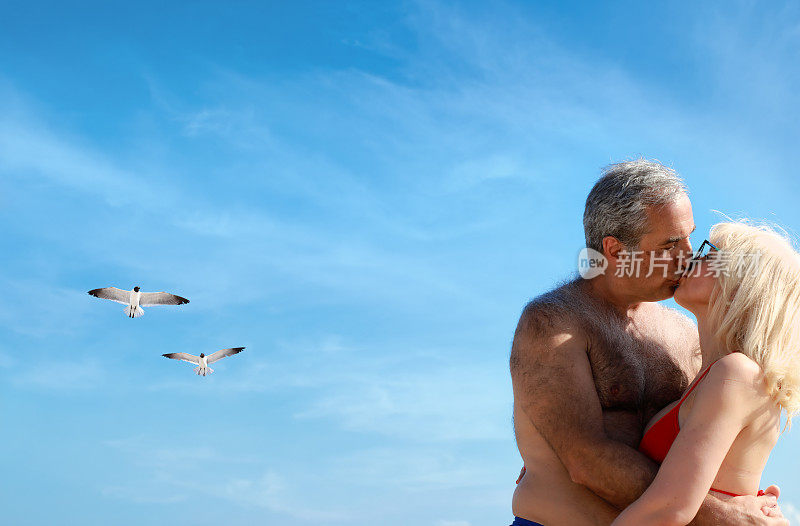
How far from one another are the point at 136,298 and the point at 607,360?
53.2 feet

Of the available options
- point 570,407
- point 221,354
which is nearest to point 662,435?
point 570,407

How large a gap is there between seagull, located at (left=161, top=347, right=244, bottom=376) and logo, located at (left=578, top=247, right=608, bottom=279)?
1669 cm

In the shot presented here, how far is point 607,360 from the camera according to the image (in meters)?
6.07

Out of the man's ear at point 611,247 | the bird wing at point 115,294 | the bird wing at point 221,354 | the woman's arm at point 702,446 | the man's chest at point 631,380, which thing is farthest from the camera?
the bird wing at point 221,354

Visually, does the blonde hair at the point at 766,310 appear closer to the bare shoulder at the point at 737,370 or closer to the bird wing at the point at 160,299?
the bare shoulder at the point at 737,370

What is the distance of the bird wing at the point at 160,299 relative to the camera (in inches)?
776

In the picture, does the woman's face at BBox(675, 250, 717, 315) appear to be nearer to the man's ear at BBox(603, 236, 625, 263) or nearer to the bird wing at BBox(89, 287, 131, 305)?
the man's ear at BBox(603, 236, 625, 263)

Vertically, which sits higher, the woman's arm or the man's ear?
the man's ear

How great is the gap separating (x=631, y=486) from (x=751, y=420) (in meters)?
0.92

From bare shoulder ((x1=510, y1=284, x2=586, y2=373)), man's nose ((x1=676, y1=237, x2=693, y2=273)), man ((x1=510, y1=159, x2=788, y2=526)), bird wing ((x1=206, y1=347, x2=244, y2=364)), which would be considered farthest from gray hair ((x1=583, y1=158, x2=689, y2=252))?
bird wing ((x1=206, y1=347, x2=244, y2=364))

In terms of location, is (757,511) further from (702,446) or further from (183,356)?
(183,356)

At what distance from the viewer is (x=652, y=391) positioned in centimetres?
614

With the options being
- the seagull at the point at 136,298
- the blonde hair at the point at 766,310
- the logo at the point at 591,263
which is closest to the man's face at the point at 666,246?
the logo at the point at 591,263

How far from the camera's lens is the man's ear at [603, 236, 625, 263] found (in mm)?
6365
